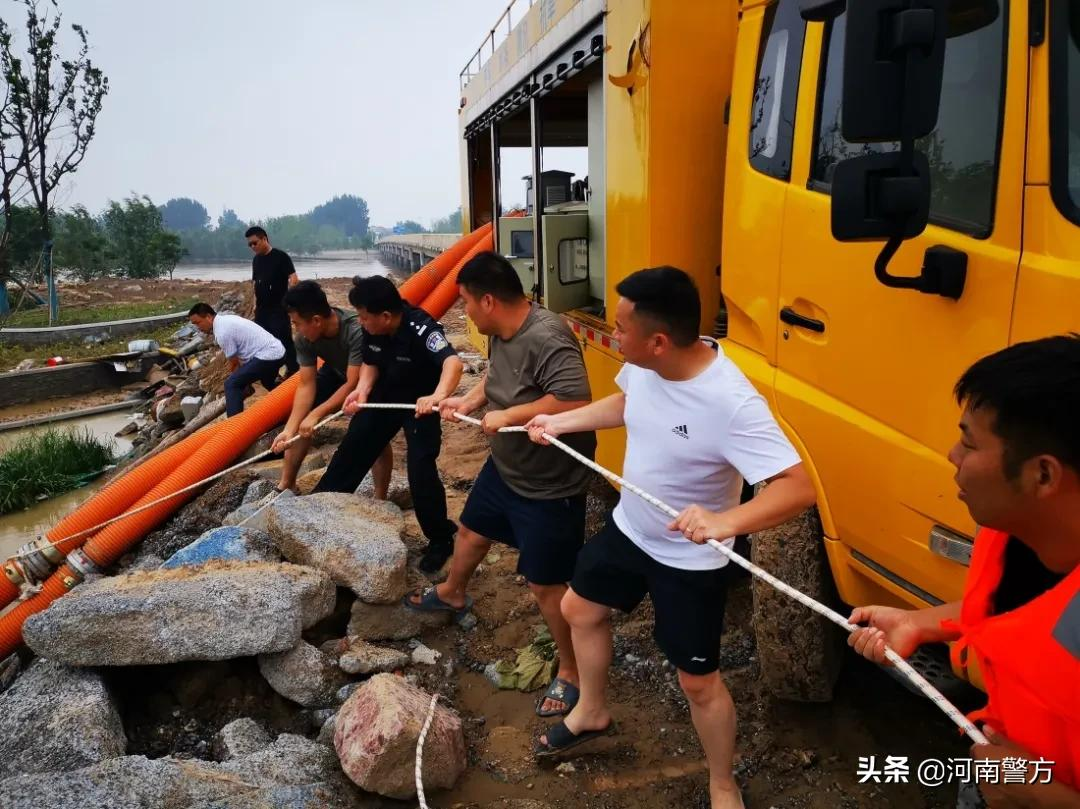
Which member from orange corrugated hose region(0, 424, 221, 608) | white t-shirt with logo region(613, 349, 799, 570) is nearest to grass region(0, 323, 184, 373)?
orange corrugated hose region(0, 424, 221, 608)

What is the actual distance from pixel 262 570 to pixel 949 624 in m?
2.73

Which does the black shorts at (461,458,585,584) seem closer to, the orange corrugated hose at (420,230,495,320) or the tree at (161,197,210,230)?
the orange corrugated hose at (420,230,495,320)

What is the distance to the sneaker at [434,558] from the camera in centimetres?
A: 404

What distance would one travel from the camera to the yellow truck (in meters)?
1.66

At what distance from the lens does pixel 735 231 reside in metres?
2.73

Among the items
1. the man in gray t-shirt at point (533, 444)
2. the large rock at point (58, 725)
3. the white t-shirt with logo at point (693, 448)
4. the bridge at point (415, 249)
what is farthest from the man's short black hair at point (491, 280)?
the bridge at point (415, 249)

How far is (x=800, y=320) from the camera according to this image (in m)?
2.41

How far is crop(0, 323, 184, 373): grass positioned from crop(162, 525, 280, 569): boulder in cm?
1145

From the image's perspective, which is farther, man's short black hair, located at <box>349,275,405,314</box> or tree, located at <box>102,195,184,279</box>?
tree, located at <box>102,195,184,279</box>

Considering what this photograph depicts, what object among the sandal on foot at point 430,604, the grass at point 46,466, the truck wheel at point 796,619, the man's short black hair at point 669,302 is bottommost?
the grass at point 46,466

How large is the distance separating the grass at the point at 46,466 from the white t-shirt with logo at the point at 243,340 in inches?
Answer: 107

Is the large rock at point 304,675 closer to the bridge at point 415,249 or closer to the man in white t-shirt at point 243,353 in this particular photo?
the man in white t-shirt at point 243,353

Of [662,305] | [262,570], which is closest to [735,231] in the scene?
[662,305]

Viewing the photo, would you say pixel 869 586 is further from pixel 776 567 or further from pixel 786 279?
pixel 786 279
